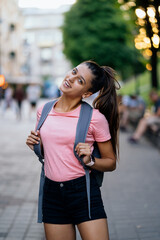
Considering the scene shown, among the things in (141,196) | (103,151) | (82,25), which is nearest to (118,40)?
(82,25)

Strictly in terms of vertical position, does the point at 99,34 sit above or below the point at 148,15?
below

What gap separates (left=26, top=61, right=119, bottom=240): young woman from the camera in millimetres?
2578

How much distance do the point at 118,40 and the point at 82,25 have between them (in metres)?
3.89

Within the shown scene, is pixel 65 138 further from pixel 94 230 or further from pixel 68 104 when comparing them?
pixel 94 230

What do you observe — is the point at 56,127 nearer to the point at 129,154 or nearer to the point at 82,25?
the point at 129,154

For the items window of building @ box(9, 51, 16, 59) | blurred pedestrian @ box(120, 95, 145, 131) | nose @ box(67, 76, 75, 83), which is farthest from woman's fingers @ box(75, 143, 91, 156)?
window of building @ box(9, 51, 16, 59)

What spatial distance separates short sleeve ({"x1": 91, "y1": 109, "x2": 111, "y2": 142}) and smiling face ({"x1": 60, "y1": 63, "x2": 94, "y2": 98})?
0.18 m

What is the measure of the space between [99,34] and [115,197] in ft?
113

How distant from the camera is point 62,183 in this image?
2.61 meters

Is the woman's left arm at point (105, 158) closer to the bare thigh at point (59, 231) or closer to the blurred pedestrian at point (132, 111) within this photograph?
the bare thigh at point (59, 231)

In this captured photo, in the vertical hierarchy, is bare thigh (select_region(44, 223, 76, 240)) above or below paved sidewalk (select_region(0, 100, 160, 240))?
above

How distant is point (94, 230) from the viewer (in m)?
2.50

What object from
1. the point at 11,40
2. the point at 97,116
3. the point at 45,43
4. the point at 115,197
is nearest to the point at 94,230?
the point at 97,116

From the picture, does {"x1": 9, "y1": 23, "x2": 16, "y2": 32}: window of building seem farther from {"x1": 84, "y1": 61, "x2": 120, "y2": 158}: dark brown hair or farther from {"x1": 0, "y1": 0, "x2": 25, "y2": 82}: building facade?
{"x1": 84, "y1": 61, "x2": 120, "y2": 158}: dark brown hair
